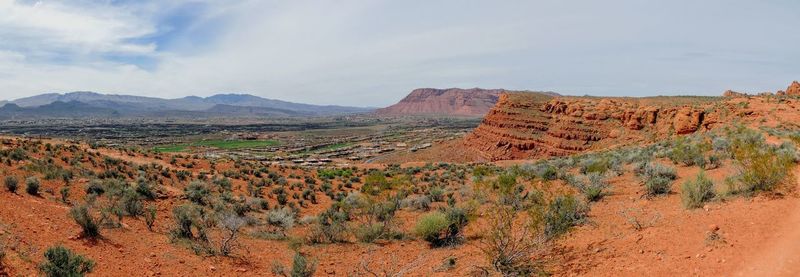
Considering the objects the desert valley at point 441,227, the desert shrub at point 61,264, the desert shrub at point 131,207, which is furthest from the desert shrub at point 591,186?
the desert shrub at point 131,207

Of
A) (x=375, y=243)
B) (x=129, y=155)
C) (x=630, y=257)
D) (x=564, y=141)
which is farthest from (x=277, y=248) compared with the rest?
(x=564, y=141)

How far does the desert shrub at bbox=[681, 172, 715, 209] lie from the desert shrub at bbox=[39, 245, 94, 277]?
13.4m

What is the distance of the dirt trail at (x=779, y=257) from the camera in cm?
633

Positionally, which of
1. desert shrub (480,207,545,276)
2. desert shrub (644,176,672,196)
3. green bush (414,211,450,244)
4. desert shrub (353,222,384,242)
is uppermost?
desert shrub (644,176,672,196)

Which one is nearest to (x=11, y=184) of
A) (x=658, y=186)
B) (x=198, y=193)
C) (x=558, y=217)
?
(x=198, y=193)

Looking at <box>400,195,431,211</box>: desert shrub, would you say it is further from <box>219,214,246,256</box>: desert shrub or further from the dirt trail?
the dirt trail

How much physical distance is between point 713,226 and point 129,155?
1483 inches

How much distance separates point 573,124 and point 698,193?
1885 inches

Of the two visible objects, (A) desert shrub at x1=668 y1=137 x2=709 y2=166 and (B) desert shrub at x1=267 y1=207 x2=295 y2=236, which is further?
(A) desert shrub at x1=668 y1=137 x2=709 y2=166

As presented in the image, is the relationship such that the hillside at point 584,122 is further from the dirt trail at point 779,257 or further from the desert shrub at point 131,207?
the desert shrub at point 131,207

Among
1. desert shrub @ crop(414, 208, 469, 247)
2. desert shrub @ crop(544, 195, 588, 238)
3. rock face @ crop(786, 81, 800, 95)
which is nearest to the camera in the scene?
desert shrub @ crop(544, 195, 588, 238)

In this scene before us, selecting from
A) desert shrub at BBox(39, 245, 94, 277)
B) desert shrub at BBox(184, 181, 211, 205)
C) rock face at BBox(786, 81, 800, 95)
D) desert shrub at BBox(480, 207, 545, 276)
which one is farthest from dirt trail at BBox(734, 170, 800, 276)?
rock face at BBox(786, 81, 800, 95)

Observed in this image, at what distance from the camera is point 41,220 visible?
10414 millimetres

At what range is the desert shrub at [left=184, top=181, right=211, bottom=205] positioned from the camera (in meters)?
18.3
